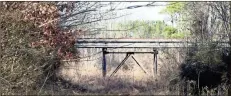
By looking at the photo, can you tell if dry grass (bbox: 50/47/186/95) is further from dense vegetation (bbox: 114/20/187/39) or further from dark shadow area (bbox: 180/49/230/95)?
dense vegetation (bbox: 114/20/187/39)

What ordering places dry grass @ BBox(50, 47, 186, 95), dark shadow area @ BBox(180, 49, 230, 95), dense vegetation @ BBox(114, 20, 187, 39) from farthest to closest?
dry grass @ BBox(50, 47, 186, 95) < dark shadow area @ BBox(180, 49, 230, 95) < dense vegetation @ BBox(114, 20, 187, 39)

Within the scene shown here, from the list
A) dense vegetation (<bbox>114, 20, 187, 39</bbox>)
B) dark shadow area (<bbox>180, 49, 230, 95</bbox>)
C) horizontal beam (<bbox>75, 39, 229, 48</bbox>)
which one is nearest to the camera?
dense vegetation (<bbox>114, 20, 187, 39</bbox>)

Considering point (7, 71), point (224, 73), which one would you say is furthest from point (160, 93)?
point (7, 71)

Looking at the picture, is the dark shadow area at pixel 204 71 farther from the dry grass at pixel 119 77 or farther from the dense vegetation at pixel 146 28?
the dense vegetation at pixel 146 28

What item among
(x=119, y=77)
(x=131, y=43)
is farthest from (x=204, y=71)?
(x=119, y=77)

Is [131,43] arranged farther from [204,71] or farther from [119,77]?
[119,77]

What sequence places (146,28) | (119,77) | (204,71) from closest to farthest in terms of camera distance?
(146,28)
(204,71)
(119,77)

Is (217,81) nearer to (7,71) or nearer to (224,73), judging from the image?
(224,73)

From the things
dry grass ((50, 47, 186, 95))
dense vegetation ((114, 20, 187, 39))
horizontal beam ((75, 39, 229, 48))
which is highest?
dense vegetation ((114, 20, 187, 39))

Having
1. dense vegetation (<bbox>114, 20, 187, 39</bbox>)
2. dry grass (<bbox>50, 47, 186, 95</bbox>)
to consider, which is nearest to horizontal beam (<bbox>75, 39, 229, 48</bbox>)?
dense vegetation (<bbox>114, 20, 187, 39</bbox>)

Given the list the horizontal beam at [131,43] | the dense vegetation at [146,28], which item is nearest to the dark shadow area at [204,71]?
the horizontal beam at [131,43]

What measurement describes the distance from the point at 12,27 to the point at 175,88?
10.2 feet

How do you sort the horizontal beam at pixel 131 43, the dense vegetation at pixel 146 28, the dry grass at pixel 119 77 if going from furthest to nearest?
the dry grass at pixel 119 77
the horizontal beam at pixel 131 43
the dense vegetation at pixel 146 28

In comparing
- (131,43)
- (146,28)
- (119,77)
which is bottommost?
(119,77)
